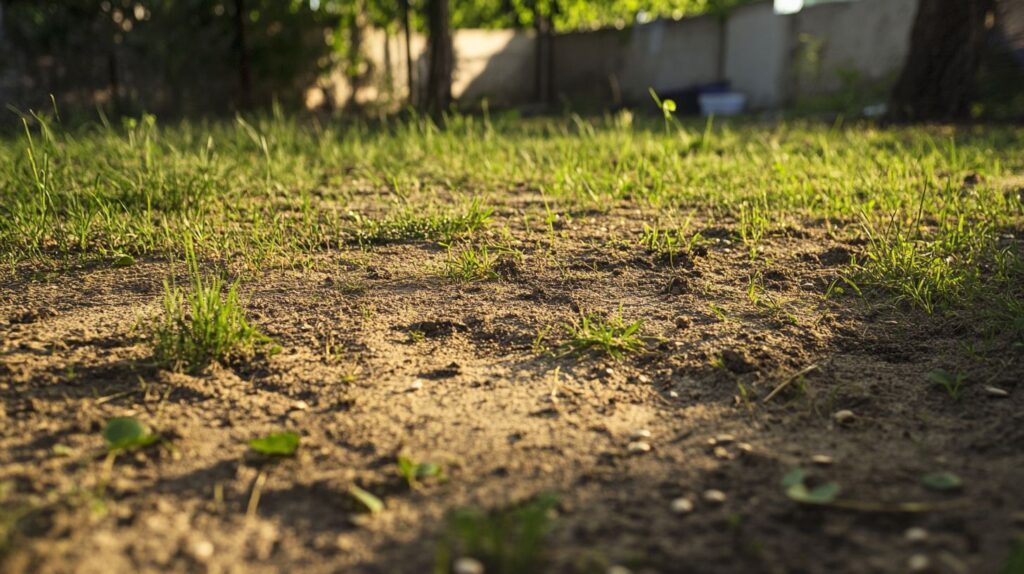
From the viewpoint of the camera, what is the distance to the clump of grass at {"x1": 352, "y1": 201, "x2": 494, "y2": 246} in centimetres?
312

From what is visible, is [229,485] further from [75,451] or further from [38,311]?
[38,311]

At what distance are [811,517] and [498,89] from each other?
14.0 meters

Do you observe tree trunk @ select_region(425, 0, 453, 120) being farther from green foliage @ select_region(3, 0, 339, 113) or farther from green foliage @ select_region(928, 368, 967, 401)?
green foliage @ select_region(928, 368, 967, 401)

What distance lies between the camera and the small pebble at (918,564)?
4.09 ft

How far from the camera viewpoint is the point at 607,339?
7.06 ft

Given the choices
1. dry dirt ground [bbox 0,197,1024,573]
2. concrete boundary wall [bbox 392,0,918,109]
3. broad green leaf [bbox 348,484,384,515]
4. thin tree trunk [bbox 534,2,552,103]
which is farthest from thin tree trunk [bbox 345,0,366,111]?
broad green leaf [bbox 348,484,384,515]

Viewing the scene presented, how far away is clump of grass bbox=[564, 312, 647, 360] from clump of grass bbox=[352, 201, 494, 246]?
101 centimetres

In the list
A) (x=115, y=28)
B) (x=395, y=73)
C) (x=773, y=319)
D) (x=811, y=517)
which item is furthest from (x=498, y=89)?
(x=811, y=517)

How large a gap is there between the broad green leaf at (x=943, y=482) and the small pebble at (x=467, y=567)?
86 cm

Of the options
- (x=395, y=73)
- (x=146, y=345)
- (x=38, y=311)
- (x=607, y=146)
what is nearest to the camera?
(x=146, y=345)

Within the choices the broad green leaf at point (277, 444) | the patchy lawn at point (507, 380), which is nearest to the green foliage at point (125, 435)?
the patchy lawn at point (507, 380)

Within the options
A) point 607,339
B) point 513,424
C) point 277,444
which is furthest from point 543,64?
point 277,444

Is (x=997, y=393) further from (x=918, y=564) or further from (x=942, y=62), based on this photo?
(x=942, y=62)

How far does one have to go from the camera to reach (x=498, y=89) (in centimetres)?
1476
